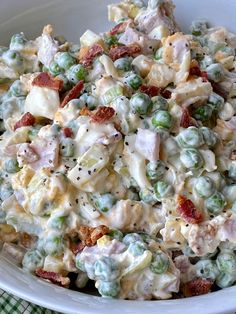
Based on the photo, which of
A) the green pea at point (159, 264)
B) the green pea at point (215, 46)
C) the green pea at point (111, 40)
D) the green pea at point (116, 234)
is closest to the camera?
the green pea at point (159, 264)

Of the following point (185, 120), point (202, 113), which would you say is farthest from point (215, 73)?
point (185, 120)

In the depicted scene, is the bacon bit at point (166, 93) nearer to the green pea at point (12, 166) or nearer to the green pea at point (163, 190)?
the green pea at point (163, 190)

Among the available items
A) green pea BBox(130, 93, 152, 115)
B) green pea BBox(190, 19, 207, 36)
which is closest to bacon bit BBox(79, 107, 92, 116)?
green pea BBox(130, 93, 152, 115)

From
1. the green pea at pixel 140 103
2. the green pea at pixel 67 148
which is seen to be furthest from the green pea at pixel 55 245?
the green pea at pixel 140 103

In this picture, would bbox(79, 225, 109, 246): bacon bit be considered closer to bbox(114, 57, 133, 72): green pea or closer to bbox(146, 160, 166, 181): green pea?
bbox(146, 160, 166, 181): green pea

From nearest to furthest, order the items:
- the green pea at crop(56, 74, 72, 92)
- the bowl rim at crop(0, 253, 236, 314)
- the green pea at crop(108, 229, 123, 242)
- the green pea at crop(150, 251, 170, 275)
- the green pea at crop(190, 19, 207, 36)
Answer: the bowl rim at crop(0, 253, 236, 314) < the green pea at crop(150, 251, 170, 275) < the green pea at crop(108, 229, 123, 242) < the green pea at crop(56, 74, 72, 92) < the green pea at crop(190, 19, 207, 36)

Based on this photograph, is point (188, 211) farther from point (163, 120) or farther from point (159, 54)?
point (159, 54)

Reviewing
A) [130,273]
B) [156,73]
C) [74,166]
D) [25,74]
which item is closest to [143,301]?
[130,273]
